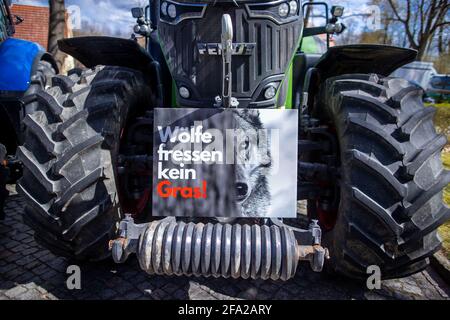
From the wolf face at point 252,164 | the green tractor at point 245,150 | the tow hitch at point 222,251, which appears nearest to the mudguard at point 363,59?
the green tractor at point 245,150

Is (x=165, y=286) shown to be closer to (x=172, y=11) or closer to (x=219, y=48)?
(x=219, y=48)

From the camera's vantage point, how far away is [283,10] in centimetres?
249

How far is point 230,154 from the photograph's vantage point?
219 cm

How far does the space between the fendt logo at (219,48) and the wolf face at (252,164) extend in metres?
0.52

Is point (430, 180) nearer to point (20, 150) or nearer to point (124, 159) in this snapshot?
point (124, 159)

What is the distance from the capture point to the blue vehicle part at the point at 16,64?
4.53 metres

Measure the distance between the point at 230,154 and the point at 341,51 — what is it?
4.74 ft

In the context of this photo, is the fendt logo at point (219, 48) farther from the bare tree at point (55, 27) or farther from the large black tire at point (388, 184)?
the bare tree at point (55, 27)

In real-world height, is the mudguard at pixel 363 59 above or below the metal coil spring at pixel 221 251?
above

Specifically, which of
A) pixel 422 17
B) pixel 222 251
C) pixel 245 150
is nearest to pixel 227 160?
pixel 245 150

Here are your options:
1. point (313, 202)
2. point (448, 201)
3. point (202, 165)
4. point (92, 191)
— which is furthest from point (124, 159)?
point (448, 201)

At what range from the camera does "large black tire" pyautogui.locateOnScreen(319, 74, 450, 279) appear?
2.21m

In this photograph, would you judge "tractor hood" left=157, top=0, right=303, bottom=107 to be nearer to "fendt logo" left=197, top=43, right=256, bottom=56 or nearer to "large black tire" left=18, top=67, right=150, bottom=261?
"fendt logo" left=197, top=43, right=256, bottom=56

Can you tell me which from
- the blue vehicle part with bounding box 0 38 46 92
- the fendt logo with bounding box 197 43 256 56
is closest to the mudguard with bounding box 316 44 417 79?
the fendt logo with bounding box 197 43 256 56
